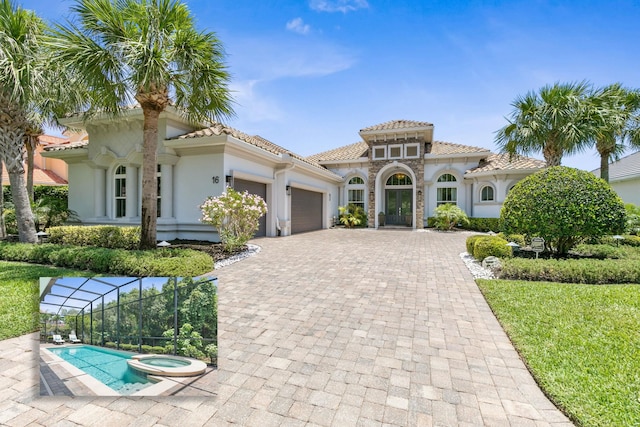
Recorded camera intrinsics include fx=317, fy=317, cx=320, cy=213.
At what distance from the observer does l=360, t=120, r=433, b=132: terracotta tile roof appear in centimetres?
2050

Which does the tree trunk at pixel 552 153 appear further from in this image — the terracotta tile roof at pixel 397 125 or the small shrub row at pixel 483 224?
the terracotta tile roof at pixel 397 125

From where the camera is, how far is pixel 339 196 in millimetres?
23672

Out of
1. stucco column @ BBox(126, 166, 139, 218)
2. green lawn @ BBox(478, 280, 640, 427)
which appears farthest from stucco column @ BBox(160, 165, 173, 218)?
green lawn @ BBox(478, 280, 640, 427)

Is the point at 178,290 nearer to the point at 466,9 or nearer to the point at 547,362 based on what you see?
the point at 547,362

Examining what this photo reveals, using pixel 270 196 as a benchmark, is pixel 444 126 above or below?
above

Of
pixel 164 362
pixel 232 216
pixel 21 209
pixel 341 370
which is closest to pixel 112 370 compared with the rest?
pixel 164 362

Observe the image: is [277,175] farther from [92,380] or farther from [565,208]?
[92,380]

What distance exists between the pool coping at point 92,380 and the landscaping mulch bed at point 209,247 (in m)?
6.54

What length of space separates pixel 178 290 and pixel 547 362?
380cm

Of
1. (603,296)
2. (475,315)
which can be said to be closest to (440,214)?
(603,296)

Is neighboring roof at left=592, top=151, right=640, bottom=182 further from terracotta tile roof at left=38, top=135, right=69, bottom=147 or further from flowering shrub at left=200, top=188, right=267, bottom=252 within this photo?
terracotta tile roof at left=38, top=135, right=69, bottom=147

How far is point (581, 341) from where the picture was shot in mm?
3875

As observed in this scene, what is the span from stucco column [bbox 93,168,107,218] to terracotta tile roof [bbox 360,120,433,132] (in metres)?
15.2

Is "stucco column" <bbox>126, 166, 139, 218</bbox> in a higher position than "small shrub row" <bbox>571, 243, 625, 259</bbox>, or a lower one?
higher
